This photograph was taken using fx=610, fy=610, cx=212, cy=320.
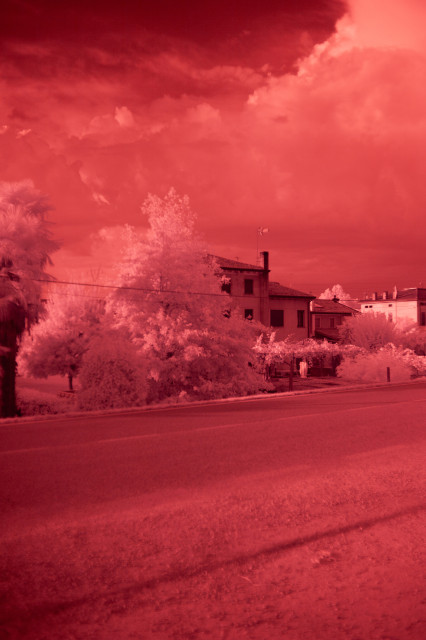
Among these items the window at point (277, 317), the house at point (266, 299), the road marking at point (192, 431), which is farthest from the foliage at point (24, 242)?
the window at point (277, 317)

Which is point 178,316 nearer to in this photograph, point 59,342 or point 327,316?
point 59,342

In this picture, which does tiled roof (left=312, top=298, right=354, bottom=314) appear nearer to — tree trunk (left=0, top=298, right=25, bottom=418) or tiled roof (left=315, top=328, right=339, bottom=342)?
tiled roof (left=315, top=328, right=339, bottom=342)

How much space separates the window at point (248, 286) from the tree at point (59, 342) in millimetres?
13175

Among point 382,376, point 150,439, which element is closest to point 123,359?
point 150,439

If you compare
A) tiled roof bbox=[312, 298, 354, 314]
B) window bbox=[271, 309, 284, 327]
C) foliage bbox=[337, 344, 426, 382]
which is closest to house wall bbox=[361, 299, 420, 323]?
tiled roof bbox=[312, 298, 354, 314]

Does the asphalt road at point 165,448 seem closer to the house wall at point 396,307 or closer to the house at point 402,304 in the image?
the house at point 402,304

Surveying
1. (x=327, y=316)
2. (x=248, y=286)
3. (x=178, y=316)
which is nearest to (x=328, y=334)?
(x=327, y=316)

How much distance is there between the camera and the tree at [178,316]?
30.8 meters

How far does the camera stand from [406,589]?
4.72 m

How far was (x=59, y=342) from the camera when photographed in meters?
50.9

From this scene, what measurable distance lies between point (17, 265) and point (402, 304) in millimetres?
73569

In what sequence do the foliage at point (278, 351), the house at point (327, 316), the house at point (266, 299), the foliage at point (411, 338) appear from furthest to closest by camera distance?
the house at point (327, 316), the foliage at point (411, 338), the house at point (266, 299), the foliage at point (278, 351)

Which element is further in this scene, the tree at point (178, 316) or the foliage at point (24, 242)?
the tree at point (178, 316)

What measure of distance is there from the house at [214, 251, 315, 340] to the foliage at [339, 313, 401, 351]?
4.55 metres
